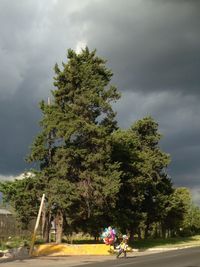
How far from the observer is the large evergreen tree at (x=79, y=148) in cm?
4178

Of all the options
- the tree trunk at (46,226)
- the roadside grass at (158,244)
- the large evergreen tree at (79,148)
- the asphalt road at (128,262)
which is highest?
the large evergreen tree at (79,148)

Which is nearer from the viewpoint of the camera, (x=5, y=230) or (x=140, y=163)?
(x=5, y=230)

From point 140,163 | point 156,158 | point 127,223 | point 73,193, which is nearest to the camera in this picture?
point 73,193

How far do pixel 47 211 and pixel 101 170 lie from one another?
563 cm

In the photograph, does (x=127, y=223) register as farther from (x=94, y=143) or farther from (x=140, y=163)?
(x=94, y=143)

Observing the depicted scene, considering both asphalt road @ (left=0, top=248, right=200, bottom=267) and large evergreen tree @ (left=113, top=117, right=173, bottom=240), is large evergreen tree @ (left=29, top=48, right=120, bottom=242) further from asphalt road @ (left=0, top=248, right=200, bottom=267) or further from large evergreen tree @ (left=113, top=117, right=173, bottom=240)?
asphalt road @ (left=0, top=248, right=200, bottom=267)

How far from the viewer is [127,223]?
50344 mm

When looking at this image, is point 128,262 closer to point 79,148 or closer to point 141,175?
point 79,148

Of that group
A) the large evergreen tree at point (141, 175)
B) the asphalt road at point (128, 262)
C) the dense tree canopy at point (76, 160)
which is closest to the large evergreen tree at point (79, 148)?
the dense tree canopy at point (76, 160)

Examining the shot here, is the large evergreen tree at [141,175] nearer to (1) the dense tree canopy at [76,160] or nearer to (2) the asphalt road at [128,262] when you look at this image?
(1) the dense tree canopy at [76,160]

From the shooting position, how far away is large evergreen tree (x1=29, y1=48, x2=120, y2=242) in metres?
41.8

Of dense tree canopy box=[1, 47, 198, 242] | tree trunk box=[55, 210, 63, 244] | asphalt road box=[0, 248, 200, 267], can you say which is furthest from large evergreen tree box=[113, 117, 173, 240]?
asphalt road box=[0, 248, 200, 267]

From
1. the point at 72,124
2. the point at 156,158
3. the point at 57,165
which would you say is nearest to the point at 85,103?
the point at 72,124

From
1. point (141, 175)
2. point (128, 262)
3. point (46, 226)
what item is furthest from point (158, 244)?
point (128, 262)
